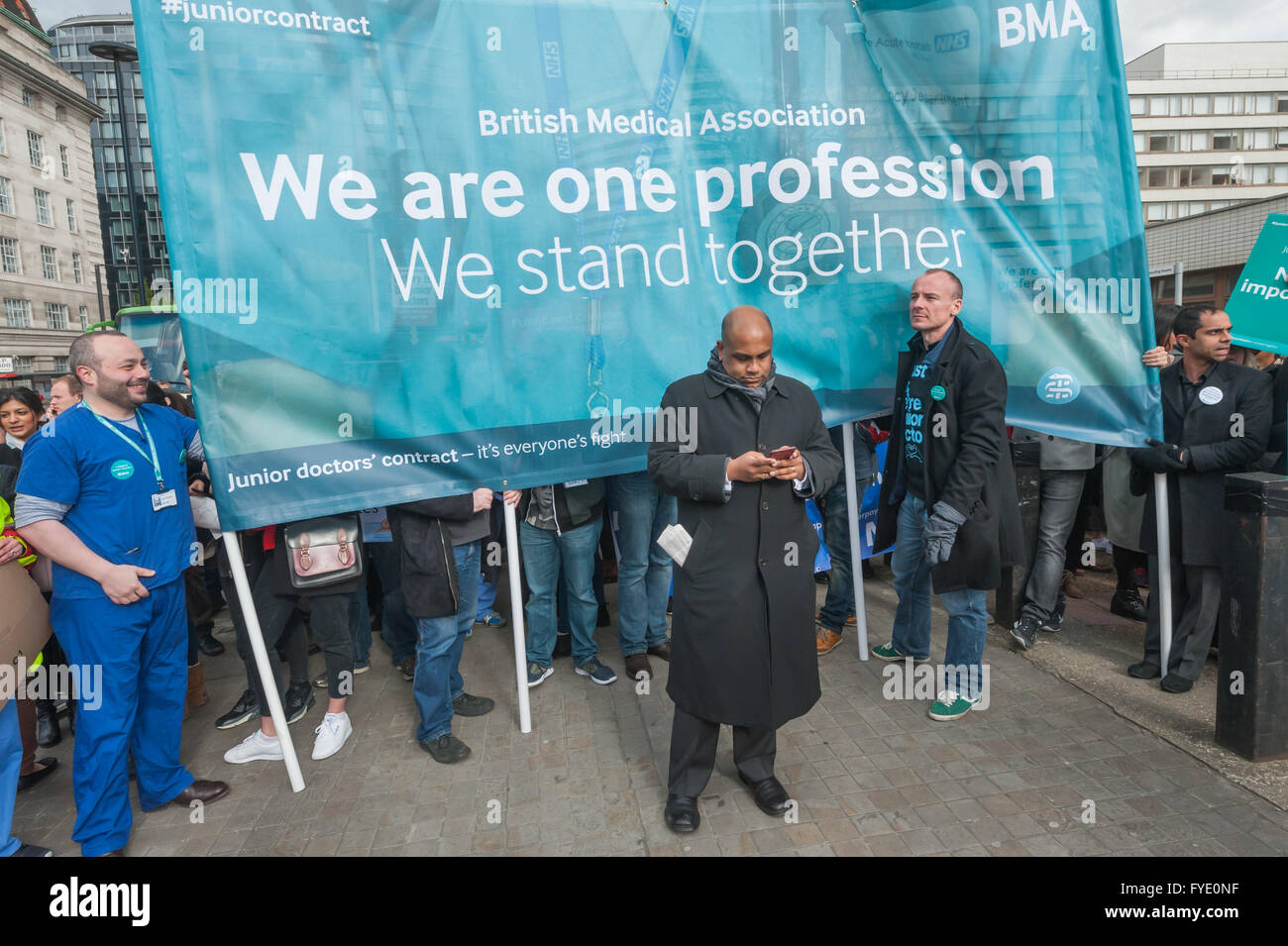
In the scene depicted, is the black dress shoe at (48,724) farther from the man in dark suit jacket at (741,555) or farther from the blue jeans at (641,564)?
the man in dark suit jacket at (741,555)

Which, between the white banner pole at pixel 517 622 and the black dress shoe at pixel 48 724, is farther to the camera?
the black dress shoe at pixel 48 724

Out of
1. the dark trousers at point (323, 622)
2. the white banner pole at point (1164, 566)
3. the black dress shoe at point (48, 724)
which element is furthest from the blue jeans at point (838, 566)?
the black dress shoe at point (48, 724)

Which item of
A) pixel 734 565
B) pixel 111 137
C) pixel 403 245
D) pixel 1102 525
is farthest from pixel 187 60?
pixel 111 137

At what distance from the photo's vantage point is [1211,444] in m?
4.00

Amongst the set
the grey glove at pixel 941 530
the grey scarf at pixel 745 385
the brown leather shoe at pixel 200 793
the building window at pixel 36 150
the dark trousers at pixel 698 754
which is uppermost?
the building window at pixel 36 150

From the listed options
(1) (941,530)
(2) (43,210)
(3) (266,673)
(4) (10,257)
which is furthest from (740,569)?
(2) (43,210)

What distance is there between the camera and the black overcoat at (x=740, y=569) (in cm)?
293

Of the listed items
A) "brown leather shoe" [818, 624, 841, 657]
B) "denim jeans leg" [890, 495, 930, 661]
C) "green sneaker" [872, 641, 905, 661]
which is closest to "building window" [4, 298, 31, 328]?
"brown leather shoe" [818, 624, 841, 657]

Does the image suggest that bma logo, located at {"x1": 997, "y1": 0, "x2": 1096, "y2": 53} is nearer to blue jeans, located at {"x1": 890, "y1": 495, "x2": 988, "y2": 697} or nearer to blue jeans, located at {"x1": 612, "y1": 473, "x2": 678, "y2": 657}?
blue jeans, located at {"x1": 890, "y1": 495, "x2": 988, "y2": 697}

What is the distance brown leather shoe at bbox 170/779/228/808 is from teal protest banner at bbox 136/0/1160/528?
136 cm

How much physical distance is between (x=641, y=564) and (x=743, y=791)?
1.68 metres

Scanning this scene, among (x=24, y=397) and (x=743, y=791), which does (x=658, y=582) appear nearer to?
(x=743, y=791)
